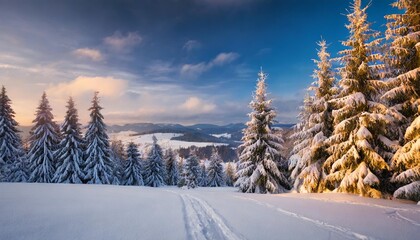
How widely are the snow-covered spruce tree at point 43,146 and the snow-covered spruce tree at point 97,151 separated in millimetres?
3966

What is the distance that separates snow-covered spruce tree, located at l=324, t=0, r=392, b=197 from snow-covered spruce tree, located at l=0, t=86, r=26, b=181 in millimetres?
33588

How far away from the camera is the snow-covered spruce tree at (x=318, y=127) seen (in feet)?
59.3

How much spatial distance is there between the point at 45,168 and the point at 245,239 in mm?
30598

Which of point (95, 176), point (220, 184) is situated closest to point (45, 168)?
point (95, 176)

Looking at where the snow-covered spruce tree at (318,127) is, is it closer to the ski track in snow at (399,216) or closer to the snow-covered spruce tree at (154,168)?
the ski track in snow at (399,216)

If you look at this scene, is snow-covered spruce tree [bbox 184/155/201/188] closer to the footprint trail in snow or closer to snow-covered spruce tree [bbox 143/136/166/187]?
snow-covered spruce tree [bbox 143/136/166/187]

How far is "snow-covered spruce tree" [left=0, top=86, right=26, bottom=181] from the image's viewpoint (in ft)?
87.4

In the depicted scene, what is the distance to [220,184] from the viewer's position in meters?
59.6

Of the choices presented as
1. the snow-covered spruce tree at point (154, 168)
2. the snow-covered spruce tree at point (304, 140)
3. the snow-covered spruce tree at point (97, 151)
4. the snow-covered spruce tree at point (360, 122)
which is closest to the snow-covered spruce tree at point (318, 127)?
the snow-covered spruce tree at point (304, 140)

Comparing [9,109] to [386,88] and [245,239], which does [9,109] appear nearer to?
[245,239]

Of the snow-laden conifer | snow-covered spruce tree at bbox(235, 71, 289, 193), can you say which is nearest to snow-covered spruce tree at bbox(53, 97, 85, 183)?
snow-covered spruce tree at bbox(235, 71, 289, 193)

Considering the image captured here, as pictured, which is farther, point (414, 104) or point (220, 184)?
point (220, 184)

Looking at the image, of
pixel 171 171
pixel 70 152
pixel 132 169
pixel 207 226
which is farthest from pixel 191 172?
pixel 207 226

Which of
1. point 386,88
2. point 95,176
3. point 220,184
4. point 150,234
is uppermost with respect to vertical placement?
point 386,88
